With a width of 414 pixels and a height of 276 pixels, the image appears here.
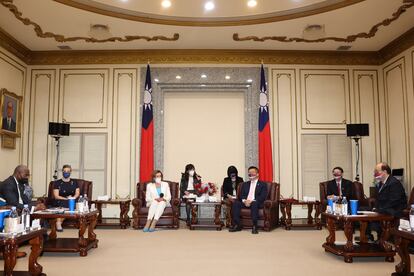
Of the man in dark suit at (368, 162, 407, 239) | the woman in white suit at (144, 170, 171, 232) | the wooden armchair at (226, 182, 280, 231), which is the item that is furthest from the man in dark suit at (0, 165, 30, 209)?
the man in dark suit at (368, 162, 407, 239)

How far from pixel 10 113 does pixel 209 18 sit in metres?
4.62

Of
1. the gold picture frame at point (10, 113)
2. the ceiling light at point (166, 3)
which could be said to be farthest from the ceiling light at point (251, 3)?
the gold picture frame at point (10, 113)

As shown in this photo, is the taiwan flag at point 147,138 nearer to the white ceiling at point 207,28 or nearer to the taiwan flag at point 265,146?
the white ceiling at point 207,28

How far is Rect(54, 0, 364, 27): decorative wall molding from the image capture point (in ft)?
23.0

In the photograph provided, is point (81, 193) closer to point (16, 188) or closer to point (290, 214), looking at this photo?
point (16, 188)

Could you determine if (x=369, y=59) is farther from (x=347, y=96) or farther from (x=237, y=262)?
(x=237, y=262)

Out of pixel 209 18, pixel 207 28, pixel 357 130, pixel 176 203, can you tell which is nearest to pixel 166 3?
pixel 209 18

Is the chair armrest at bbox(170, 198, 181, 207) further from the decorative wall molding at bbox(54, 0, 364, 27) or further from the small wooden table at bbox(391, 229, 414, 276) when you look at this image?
the small wooden table at bbox(391, 229, 414, 276)

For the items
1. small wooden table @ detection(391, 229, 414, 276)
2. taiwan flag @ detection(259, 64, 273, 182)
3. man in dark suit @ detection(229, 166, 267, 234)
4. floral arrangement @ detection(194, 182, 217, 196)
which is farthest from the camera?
taiwan flag @ detection(259, 64, 273, 182)

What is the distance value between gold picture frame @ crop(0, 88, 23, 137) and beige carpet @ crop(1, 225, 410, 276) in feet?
9.72

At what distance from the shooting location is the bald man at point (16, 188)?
18.1 feet

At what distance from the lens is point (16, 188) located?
5625 millimetres

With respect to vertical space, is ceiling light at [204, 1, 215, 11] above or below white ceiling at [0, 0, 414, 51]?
above

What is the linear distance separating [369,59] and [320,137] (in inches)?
86.5
